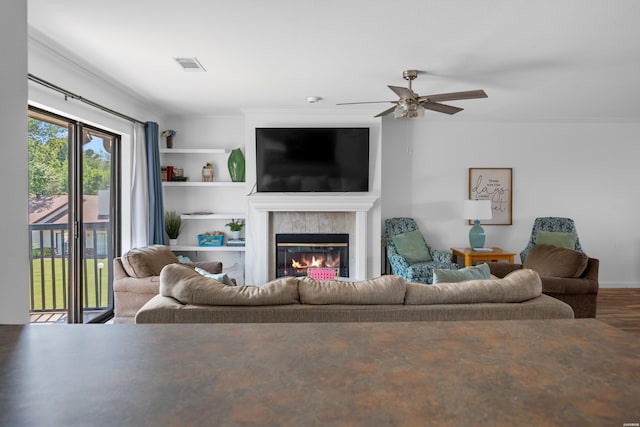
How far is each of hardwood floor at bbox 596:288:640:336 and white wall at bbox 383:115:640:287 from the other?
429 millimetres

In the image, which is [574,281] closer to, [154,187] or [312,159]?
[312,159]

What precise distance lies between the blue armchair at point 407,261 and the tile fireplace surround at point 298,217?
341 millimetres

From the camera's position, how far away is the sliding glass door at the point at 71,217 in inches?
138

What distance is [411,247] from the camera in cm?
559

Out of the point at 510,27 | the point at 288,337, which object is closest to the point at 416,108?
the point at 510,27

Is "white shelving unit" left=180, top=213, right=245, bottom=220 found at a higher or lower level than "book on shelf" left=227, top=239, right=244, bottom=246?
higher

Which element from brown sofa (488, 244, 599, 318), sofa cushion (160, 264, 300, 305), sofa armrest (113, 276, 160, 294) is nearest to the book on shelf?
sofa armrest (113, 276, 160, 294)

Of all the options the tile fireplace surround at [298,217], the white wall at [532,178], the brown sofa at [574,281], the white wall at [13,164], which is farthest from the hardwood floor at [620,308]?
the white wall at [13,164]

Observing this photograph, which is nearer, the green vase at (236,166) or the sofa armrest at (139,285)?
the sofa armrest at (139,285)

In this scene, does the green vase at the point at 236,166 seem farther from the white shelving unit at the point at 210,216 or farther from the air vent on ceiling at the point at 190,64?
the air vent on ceiling at the point at 190,64

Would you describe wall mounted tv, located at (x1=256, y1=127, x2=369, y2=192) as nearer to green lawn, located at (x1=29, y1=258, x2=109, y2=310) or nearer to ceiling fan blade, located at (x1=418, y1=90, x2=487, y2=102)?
ceiling fan blade, located at (x1=418, y1=90, x2=487, y2=102)

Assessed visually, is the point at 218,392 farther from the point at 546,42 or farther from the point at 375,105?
the point at 375,105

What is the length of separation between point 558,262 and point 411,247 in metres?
2.00

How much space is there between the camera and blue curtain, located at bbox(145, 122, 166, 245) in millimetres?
5020
